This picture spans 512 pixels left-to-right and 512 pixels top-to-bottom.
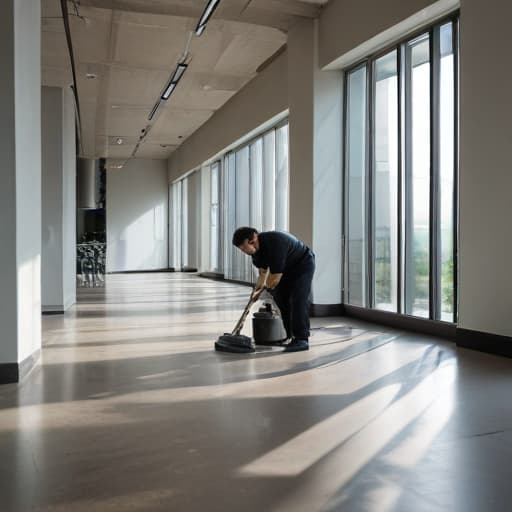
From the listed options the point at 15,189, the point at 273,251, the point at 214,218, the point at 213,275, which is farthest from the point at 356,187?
the point at 214,218

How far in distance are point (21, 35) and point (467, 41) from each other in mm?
3900

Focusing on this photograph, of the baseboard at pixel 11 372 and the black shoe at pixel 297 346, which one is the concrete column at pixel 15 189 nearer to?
the baseboard at pixel 11 372

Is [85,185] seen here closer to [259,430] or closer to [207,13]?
[207,13]

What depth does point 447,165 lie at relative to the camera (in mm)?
6508

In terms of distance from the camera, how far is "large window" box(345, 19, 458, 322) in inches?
257

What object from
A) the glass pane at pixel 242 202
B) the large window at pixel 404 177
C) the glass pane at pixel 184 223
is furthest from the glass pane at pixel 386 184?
the glass pane at pixel 184 223

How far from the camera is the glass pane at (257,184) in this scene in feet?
44.6

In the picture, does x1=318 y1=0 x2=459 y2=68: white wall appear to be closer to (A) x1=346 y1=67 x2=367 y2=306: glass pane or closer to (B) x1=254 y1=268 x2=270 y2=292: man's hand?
(A) x1=346 y1=67 x2=367 y2=306: glass pane

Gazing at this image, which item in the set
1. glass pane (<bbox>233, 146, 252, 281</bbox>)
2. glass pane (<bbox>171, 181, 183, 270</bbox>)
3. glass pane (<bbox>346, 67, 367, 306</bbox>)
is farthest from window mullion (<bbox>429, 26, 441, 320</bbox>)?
glass pane (<bbox>171, 181, 183, 270</bbox>)

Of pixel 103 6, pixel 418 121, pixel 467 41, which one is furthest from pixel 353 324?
pixel 103 6

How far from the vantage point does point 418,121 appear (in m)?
7.03

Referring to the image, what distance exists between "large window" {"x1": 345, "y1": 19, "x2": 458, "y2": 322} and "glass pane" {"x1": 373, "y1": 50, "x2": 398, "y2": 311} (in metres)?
0.01

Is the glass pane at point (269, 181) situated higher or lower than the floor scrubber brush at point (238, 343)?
higher

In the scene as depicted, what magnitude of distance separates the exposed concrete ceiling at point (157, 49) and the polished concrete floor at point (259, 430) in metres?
4.67
